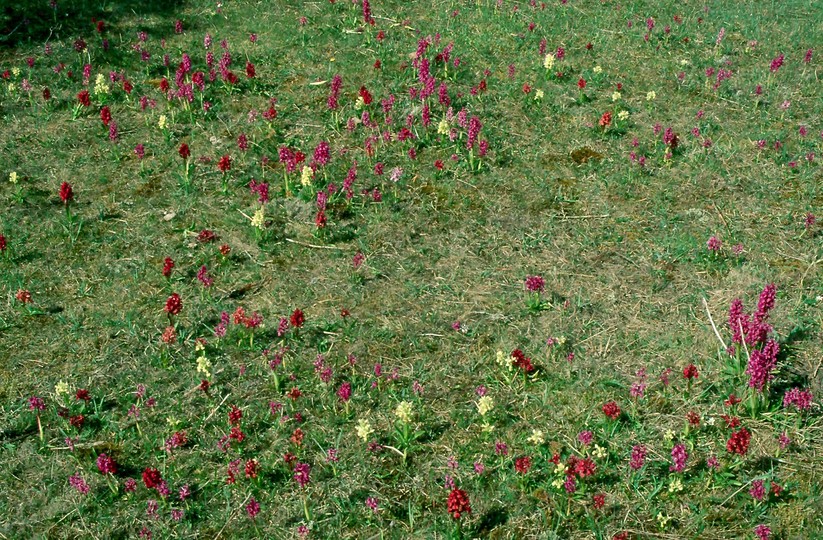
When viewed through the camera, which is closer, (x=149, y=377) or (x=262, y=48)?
(x=149, y=377)

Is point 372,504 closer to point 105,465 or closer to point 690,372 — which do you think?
point 105,465

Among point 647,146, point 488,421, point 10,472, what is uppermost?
point 647,146

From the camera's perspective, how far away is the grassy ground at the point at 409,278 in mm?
6199

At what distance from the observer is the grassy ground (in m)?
6.20

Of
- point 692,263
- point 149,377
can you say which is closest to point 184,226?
point 149,377

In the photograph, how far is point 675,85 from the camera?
11602 mm

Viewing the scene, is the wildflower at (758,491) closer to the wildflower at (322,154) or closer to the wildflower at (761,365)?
the wildflower at (761,365)

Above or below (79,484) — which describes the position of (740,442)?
above

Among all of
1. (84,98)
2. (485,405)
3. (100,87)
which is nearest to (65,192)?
(84,98)

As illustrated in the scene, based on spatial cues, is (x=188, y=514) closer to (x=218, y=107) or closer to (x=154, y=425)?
(x=154, y=425)

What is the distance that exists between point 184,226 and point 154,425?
9.17 feet

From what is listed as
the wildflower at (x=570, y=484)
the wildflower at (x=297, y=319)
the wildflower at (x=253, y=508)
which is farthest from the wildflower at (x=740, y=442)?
the wildflower at (x=297, y=319)

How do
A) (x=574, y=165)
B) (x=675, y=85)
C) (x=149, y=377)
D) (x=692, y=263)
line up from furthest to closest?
(x=675, y=85), (x=574, y=165), (x=692, y=263), (x=149, y=377)

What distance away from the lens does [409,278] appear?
325 inches
